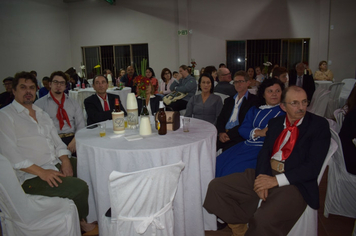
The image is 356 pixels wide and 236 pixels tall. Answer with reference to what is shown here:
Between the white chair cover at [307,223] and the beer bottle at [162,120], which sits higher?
the beer bottle at [162,120]

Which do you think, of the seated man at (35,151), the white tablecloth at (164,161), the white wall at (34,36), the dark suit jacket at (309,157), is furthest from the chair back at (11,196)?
the white wall at (34,36)

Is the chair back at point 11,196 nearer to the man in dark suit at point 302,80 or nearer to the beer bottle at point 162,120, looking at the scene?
the beer bottle at point 162,120

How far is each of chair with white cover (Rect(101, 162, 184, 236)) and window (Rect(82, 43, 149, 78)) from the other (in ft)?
31.9

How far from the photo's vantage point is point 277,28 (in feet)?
31.2

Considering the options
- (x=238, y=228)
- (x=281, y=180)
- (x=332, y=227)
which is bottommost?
(x=332, y=227)

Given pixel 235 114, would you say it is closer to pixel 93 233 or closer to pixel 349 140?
pixel 349 140

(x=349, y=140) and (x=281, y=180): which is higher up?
(x=349, y=140)

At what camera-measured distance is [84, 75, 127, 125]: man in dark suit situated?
10.3ft

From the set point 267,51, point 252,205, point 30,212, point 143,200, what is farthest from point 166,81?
point 143,200

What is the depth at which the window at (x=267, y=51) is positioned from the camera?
9.70 m

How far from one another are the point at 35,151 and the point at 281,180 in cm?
193

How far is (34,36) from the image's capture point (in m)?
9.68

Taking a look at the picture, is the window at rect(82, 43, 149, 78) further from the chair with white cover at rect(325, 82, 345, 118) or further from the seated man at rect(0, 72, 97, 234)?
the seated man at rect(0, 72, 97, 234)

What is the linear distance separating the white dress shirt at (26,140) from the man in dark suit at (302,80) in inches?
221
